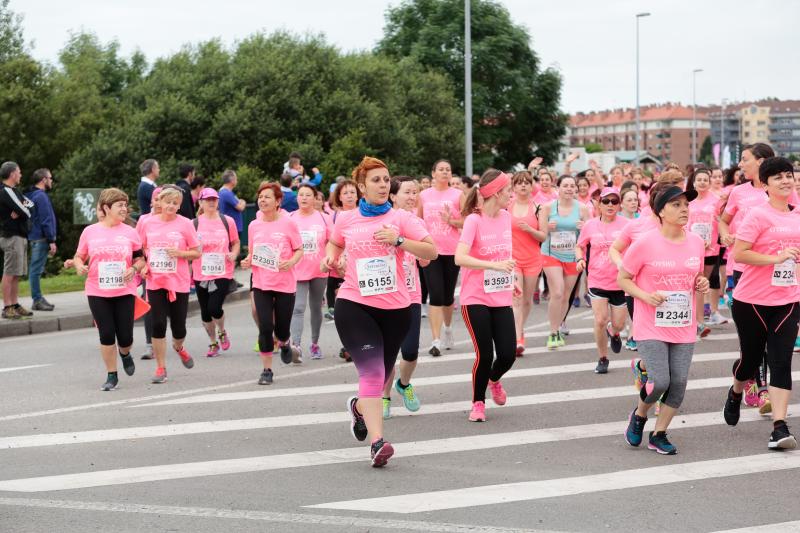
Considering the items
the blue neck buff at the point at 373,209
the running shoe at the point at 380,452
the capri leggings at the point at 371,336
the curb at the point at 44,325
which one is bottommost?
the curb at the point at 44,325

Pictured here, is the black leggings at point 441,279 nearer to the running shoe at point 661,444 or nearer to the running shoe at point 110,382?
the running shoe at point 110,382

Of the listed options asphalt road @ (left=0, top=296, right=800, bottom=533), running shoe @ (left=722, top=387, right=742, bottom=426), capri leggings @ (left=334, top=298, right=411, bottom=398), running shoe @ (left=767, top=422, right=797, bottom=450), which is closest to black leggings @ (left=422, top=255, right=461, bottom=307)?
asphalt road @ (left=0, top=296, right=800, bottom=533)

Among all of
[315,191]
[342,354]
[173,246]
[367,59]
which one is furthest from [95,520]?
[367,59]

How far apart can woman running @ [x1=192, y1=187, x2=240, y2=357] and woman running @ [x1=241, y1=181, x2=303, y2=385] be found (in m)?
1.10

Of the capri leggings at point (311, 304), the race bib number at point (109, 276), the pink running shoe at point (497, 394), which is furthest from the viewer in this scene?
the capri leggings at point (311, 304)

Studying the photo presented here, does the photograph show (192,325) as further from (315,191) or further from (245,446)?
(245,446)

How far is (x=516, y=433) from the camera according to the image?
26.5 feet

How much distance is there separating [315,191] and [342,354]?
2126 mm

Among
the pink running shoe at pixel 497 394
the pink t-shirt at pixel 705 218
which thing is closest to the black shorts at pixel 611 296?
the pink t-shirt at pixel 705 218

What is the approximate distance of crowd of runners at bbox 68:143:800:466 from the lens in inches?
287

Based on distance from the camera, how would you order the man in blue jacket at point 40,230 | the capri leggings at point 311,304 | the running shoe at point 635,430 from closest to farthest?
the running shoe at point 635,430 → the capri leggings at point 311,304 → the man in blue jacket at point 40,230

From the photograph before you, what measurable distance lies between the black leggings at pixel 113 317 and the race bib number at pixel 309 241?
8.11 ft

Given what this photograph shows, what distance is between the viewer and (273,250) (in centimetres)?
1091

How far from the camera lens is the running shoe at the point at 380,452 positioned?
689cm
